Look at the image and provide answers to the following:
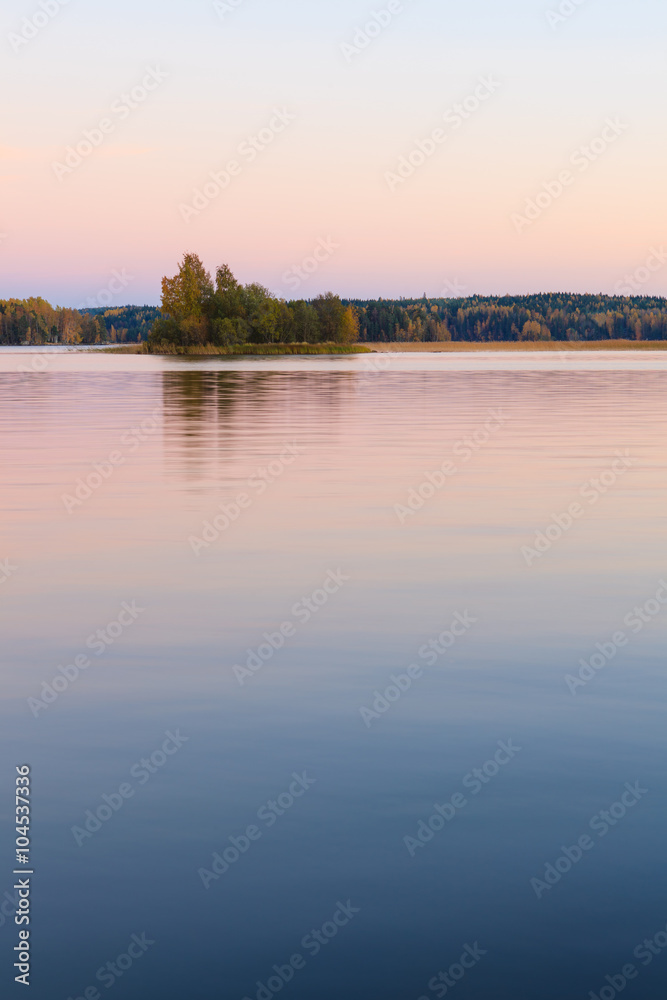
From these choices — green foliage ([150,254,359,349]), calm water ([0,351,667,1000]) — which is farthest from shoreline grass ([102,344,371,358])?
calm water ([0,351,667,1000])

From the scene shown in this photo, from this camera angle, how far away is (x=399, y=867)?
20.6 feet

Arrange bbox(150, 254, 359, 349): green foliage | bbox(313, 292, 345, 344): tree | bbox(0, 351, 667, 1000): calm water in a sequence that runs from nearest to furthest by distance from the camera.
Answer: bbox(0, 351, 667, 1000): calm water → bbox(150, 254, 359, 349): green foliage → bbox(313, 292, 345, 344): tree

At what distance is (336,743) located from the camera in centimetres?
809

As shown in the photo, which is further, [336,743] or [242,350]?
[242,350]

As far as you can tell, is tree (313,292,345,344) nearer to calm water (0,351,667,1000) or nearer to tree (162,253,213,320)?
tree (162,253,213,320)

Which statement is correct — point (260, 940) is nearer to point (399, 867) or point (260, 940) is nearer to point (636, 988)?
point (399, 867)

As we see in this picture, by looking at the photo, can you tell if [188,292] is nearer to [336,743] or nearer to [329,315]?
[329,315]

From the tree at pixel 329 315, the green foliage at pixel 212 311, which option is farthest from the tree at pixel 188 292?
the tree at pixel 329 315

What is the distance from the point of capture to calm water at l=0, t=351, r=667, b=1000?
555cm

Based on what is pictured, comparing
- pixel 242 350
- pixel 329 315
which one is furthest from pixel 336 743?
pixel 329 315

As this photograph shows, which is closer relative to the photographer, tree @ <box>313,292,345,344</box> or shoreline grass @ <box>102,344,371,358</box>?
shoreline grass @ <box>102,344,371,358</box>

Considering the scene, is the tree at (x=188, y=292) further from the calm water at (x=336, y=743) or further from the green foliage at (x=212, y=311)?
the calm water at (x=336, y=743)

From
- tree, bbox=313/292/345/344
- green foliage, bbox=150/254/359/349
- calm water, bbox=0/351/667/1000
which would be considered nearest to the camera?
calm water, bbox=0/351/667/1000

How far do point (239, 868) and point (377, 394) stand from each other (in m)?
54.0
